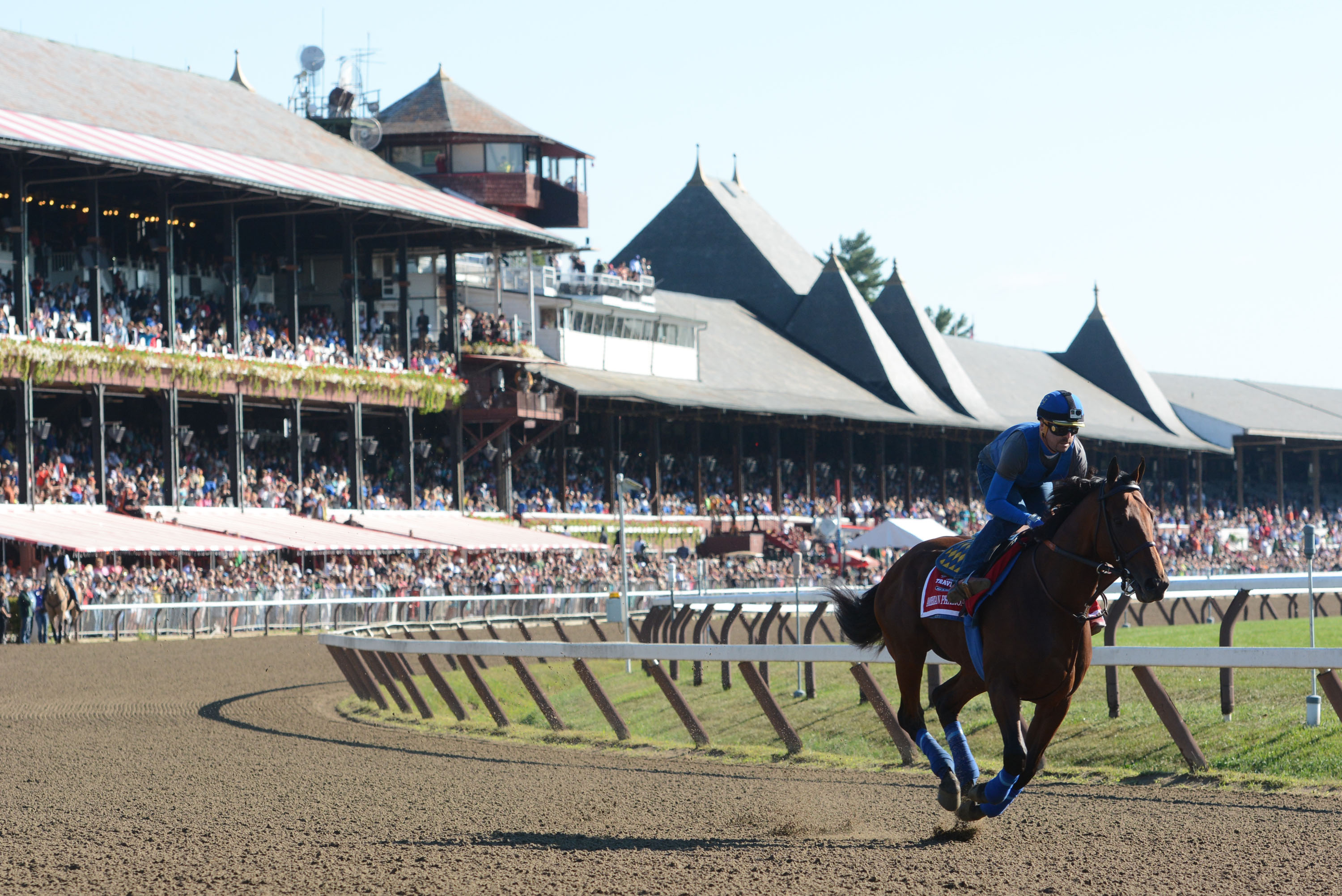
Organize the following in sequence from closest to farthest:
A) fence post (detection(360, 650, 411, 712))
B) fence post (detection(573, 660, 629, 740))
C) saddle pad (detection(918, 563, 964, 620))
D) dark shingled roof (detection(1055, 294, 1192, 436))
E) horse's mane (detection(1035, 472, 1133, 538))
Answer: horse's mane (detection(1035, 472, 1133, 538)) → saddle pad (detection(918, 563, 964, 620)) → fence post (detection(573, 660, 629, 740)) → fence post (detection(360, 650, 411, 712)) → dark shingled roof (detection(1055, 294, 1192, 436))

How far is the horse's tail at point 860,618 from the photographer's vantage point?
29.1ft

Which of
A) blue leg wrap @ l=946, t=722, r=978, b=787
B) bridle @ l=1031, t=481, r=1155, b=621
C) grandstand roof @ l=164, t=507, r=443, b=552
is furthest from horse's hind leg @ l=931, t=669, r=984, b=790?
grandstand roof @ l=164, t=507, r=443, b=552

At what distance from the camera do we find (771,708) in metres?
11.0

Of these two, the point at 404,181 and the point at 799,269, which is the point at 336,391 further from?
the point at 799,269

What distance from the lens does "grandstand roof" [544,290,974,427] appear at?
151ft

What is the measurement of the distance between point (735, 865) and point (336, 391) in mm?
33528

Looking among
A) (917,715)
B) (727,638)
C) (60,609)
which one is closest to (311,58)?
(60,609)

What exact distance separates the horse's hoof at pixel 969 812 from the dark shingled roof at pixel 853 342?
50.0 metres

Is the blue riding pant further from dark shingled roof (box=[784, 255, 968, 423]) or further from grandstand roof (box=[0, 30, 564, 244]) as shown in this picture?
dark shingled roof (box=[784, 255, 968, 423])

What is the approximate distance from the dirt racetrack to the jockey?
4.29 ft

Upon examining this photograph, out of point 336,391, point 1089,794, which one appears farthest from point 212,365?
point 1089,794

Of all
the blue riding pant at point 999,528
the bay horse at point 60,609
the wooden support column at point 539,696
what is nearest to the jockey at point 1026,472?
the blue riding pant at point 999,528

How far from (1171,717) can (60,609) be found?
1996cm

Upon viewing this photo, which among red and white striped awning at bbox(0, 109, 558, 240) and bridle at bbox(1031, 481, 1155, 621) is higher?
red and white striped awning at bbox(0, 109, 558, 240)
